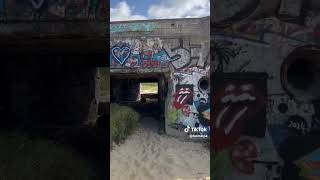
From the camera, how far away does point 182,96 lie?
15586 mm

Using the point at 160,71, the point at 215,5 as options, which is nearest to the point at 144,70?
the point at 160,71

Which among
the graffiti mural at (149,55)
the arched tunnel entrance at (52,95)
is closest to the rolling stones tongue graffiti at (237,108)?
the arched tunnel entrance at (52,95)

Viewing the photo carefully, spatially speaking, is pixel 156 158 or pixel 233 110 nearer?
pixel 233 110

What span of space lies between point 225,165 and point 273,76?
126 cm

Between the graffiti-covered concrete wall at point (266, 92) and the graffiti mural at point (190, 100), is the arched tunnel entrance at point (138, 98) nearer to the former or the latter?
the graffiti mural at point (190, 100)

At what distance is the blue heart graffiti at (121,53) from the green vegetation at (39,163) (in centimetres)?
608

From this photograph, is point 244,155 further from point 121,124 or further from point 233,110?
point 121,124

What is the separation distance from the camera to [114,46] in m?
15.3

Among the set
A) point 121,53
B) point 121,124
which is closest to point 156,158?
point 121,124

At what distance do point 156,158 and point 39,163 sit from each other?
4929 mm

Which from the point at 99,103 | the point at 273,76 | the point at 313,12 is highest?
Answer: the point at 313,12

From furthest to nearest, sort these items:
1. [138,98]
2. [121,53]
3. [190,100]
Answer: [138,98] < [190,100] < [121,53]

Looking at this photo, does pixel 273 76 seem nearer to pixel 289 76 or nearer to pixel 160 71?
pixel 289 76

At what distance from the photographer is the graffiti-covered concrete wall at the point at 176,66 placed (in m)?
15.2
